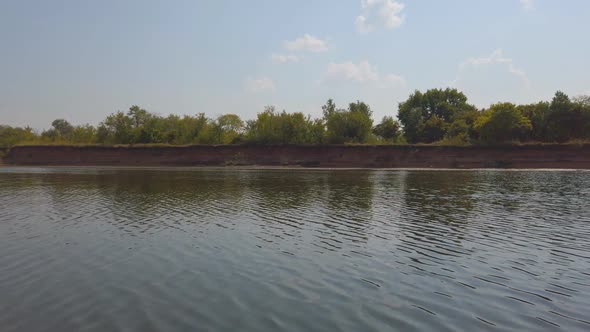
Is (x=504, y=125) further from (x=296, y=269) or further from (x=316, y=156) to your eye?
(x=296, y=269)

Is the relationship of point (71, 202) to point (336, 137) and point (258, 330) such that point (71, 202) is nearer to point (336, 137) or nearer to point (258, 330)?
point (258, 330)

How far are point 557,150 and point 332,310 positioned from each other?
8487 cm

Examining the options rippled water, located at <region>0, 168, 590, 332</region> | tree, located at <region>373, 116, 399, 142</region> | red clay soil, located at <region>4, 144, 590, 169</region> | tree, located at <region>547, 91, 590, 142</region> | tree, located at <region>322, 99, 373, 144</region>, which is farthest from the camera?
tree, located at <region>373, 116, 399, 142</region>

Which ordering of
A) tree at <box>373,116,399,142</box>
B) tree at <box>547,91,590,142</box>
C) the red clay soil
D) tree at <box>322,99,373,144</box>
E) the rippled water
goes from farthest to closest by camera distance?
tree at <box>373,116,399,142</box>
tree at <box>322,99,373,144</box>
tree at <box>547,91,590,142</box>
the red clay soil
the rippled water

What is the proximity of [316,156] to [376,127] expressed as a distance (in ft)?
96.9

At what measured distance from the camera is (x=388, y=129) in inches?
4318

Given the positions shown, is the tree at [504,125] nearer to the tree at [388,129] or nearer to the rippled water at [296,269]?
the tree at [388,129]

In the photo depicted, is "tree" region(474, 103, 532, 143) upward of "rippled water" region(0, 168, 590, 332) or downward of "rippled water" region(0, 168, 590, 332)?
upward

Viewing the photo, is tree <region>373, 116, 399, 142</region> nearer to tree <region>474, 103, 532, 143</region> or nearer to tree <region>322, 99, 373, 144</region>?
tree <region>322, 99, 373, 144</region>

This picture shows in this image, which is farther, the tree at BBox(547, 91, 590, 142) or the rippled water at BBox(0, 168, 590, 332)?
the tree at BBox(547, 91, 590, 142)

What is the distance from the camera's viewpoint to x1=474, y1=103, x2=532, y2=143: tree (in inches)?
3216

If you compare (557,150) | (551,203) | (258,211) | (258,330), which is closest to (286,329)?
(258,330)

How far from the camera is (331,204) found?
92.1ft

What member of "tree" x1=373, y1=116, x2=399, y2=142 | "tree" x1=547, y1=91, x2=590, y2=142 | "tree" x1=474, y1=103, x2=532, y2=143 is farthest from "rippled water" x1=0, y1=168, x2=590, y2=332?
"tree" x1=373, y1=116, x2=399, y2=142
